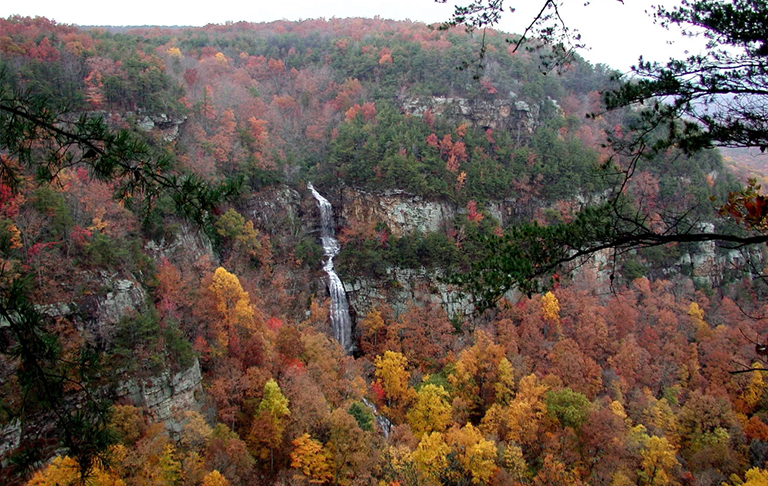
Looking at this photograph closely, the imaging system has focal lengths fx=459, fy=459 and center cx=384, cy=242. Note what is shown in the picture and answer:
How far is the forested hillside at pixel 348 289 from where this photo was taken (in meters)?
7.60

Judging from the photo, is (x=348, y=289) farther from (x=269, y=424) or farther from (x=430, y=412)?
(x=269, y=424)

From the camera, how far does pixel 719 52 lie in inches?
211

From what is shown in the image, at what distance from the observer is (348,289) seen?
35656 mm

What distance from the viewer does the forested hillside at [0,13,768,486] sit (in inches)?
299

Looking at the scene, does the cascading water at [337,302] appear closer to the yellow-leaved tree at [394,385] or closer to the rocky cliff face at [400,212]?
the rocky cliff face at [400,212]

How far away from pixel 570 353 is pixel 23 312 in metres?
28.6

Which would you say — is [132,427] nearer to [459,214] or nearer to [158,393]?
[158,393]

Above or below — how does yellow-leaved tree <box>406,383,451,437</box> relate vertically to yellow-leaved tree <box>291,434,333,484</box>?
below

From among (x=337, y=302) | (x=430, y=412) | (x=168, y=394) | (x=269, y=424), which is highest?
(x=168, y=394)

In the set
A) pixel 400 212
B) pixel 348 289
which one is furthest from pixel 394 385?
pixel 400 212

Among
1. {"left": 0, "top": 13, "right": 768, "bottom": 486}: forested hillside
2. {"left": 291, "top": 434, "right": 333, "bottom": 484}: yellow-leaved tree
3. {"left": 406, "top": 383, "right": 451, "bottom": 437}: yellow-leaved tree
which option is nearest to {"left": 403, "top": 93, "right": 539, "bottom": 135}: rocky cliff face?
{"left": 0, "top": 13, "right": 768, "bottom": 486}: forested hillside

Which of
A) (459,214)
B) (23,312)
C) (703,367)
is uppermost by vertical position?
(23,312)

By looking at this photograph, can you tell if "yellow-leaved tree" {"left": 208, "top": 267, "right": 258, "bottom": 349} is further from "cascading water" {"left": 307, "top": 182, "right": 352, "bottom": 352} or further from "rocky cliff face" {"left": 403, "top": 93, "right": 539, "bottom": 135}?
"rocky cliff face" {"left": 403, "top": 93, "right": 539, "bottom": 135}

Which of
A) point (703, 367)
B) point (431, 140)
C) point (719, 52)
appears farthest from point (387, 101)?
point (719, 52)
